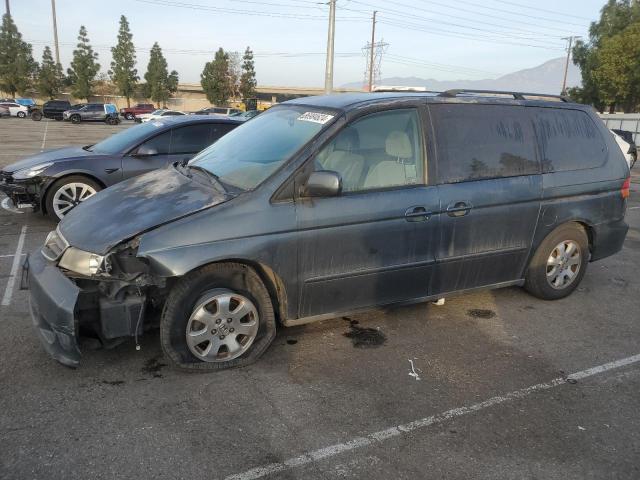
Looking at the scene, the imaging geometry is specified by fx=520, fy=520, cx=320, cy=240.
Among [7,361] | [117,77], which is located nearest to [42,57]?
[117,77]

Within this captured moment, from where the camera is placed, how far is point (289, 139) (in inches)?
151

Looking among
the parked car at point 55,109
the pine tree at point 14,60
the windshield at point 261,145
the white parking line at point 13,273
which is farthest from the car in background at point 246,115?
the pine tree at point 14,60

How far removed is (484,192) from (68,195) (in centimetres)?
549

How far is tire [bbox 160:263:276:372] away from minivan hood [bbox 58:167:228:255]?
1.41 ft

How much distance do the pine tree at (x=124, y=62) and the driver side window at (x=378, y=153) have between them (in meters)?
67.9

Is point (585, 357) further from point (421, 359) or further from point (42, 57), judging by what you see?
point (42, 57)

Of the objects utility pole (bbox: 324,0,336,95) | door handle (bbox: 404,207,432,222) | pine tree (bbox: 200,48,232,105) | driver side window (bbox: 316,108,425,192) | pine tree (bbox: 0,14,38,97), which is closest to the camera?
driver side window (bbox: 316,108,425,192)

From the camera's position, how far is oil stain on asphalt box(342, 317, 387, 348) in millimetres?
3996

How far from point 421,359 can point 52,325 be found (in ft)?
8.14

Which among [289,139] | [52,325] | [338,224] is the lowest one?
[52,325]

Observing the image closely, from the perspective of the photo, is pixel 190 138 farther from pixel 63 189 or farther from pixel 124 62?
pixel 124 62

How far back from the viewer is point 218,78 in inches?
2650

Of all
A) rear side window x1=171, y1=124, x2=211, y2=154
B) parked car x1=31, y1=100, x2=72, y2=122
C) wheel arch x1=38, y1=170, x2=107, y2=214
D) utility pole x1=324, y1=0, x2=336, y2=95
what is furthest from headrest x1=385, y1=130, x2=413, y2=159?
parked car x1=31, y1=100, x2=72, y2=122

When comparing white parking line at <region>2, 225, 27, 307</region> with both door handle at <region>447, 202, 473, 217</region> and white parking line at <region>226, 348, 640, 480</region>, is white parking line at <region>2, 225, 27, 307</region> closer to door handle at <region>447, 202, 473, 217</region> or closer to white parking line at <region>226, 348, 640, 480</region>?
white parking line at <region>226, 348, 640, 480</region>
